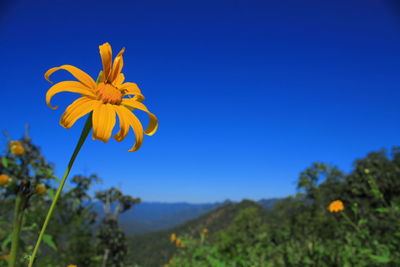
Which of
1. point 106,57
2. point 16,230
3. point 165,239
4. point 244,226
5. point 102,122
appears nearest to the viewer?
point 16,230

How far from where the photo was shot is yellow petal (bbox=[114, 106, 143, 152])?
2.36ft

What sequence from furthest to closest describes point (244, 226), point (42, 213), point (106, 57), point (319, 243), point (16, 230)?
point (244, 226)
point (319, 243)
point (42, 213)
point (106, 57)
point (16, 230)

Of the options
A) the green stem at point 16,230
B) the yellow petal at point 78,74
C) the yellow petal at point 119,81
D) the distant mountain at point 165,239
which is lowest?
the distant mountain at point 165,239

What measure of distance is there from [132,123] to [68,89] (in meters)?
0.19

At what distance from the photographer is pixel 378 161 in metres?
21.1

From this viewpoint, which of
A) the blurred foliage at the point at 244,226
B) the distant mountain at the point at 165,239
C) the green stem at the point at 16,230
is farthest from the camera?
the distant mountain at the point at 165,239

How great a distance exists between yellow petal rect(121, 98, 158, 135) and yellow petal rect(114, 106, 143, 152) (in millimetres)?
24

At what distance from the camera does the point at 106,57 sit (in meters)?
0.75

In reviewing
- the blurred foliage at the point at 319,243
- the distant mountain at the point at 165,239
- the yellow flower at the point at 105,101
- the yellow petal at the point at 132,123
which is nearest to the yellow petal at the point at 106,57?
the yellow flower at the point at 105,101

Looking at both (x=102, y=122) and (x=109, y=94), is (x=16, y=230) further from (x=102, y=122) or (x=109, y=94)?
(x=109, y=94)

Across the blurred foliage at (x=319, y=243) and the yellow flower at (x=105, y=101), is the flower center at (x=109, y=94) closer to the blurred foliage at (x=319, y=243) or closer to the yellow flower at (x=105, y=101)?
the yellow flower at (x=105, y=101)

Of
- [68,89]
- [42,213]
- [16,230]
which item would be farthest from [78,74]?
[42,213]

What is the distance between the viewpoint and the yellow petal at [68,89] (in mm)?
661

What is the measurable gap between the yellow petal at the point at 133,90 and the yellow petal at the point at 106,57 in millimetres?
60
